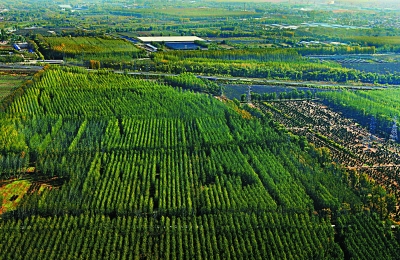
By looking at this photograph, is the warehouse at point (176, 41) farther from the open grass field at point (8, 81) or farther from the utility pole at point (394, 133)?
the utility pole at point (394, 133)

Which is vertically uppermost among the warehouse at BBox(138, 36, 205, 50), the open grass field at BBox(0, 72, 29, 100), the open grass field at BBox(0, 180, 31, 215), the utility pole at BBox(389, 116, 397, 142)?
the warehouse at BBox(138, 36, 205, 50)

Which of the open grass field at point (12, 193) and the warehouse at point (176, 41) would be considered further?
the warehouse at point (176, 41)

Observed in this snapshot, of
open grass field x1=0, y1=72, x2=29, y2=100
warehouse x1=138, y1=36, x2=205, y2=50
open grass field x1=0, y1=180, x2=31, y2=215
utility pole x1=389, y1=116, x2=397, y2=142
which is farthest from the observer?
warehouse x1=138, y1=36, x2=205, y2=50

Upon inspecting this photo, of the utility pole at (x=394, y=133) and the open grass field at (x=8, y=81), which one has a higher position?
the open grass field at (x=8, y=81)

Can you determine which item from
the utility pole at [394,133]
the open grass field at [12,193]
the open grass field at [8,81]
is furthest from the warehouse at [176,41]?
the open grass field at [12,193]

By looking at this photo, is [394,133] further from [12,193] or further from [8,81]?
[8,81]

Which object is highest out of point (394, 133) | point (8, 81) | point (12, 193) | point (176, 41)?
point (176, 41)

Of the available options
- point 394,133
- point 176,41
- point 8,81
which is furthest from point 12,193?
point 176,41

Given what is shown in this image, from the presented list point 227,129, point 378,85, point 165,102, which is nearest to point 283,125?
point 227,129

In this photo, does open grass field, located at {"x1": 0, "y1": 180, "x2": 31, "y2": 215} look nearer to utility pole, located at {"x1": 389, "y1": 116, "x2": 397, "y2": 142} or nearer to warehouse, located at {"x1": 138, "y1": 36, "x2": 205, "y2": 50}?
utility pole, located at {"x1": 389, "y1": 116, "x2": 397, "y2": 142}

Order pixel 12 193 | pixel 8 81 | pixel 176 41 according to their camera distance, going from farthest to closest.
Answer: pixel 176 41 < pixel 8 81 < pixel 12 193

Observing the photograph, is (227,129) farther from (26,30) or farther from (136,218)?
(26,30)

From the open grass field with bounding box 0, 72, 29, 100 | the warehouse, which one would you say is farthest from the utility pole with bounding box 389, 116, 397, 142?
the warehouse
